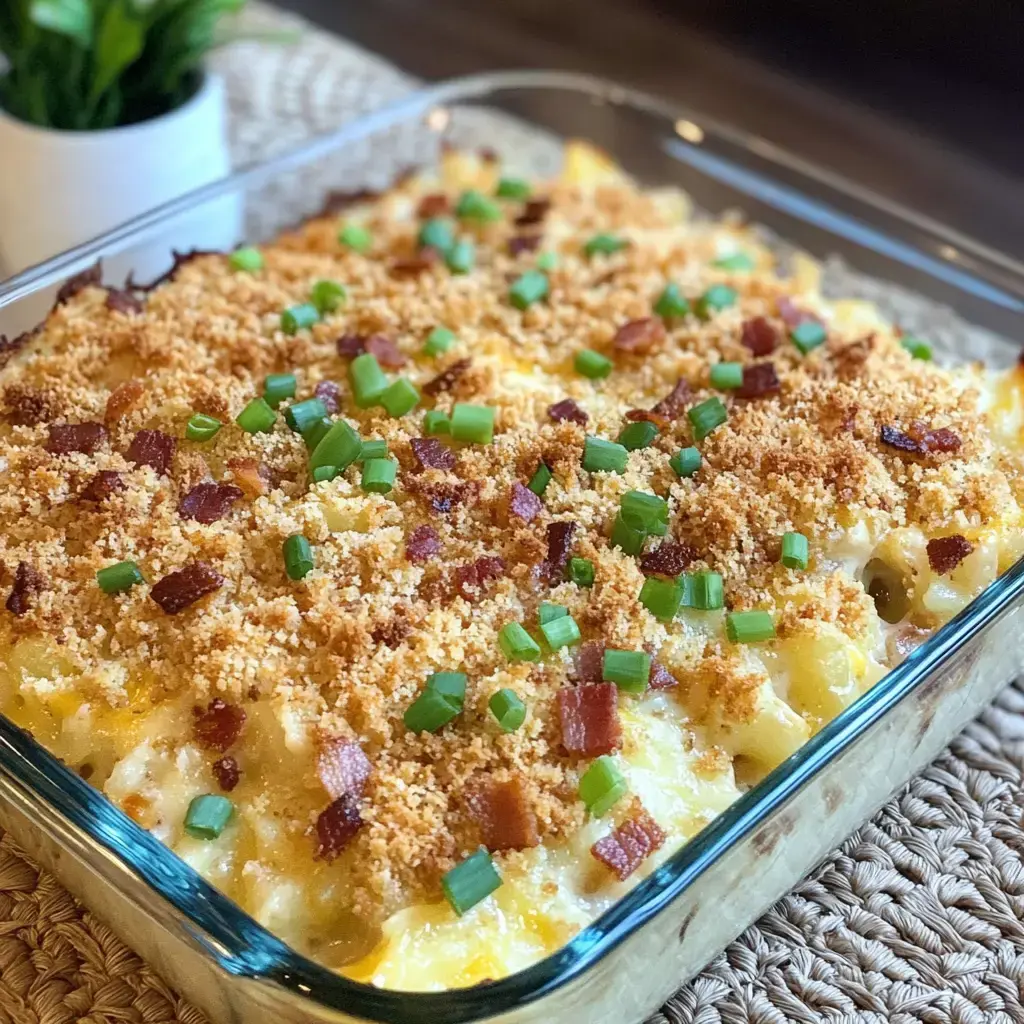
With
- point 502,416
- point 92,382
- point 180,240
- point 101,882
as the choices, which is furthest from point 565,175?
point 101,882

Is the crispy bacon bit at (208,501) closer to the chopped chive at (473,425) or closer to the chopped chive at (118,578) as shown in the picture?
the chopped chive at (118,578)

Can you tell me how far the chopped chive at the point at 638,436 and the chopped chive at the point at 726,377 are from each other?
0.49 feet

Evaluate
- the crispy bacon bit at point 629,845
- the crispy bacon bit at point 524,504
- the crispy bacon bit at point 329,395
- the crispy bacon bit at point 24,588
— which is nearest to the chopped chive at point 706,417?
the crispy bacon bit at point 524,504

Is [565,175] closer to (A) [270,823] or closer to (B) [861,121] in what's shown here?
(B) [861,121]

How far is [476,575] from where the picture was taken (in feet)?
4.68

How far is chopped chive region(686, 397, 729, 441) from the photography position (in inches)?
64.2

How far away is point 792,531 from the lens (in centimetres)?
150

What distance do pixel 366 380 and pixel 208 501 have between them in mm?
292

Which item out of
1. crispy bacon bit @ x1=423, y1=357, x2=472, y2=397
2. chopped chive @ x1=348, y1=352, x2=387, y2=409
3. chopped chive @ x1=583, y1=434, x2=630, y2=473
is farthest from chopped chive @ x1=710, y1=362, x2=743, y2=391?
chopped chive @ x1=348, y1=352, x2=387, y2=409

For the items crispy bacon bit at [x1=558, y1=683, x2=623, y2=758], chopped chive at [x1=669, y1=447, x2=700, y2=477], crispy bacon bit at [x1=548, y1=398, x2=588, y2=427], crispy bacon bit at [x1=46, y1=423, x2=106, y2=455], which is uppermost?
chopped chive at [x1=669, y1=447, x2=700, y2=477]

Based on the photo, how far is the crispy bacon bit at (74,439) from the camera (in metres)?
1.55

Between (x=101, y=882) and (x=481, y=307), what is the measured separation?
1.00m

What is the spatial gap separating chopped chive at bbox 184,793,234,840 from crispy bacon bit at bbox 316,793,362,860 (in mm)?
98

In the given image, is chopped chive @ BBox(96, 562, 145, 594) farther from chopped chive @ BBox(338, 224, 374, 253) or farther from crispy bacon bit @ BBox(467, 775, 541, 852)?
chopped chive @ BBox(338, 224, 374, 253)
